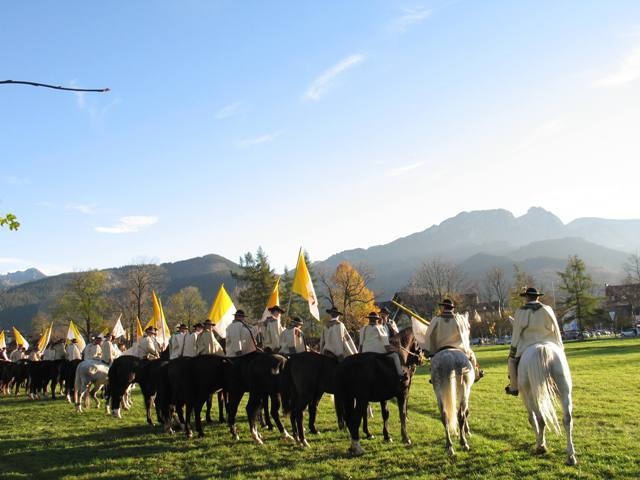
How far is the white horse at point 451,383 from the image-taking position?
390 inches

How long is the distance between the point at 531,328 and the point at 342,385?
374 cm

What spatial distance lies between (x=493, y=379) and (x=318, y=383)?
45.3 ft

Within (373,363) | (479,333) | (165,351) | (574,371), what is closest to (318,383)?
(373,363)

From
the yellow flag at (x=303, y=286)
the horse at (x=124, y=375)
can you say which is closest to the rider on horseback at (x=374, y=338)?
the yellow flag at (x=303, y=286)

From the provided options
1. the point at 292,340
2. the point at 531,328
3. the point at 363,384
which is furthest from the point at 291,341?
the point at 531,328

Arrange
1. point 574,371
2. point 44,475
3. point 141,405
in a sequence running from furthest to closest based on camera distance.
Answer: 1. point 574,371
2. point 141,405
3. point 44,475

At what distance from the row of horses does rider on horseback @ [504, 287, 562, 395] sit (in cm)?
62

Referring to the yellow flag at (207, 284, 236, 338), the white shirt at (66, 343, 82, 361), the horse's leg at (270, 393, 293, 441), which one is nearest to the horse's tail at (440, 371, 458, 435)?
the horse's leg at (270, 393, 293, 441)

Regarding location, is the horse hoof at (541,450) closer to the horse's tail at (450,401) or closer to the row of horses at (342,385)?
the row of horses at (342,385)

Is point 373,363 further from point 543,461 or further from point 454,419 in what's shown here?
point 543,461

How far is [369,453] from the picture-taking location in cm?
1031

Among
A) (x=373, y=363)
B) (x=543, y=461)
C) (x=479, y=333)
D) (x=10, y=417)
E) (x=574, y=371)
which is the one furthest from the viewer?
(x=479, y=333)

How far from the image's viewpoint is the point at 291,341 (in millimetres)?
14336

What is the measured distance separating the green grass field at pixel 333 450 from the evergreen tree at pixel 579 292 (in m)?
55.3
